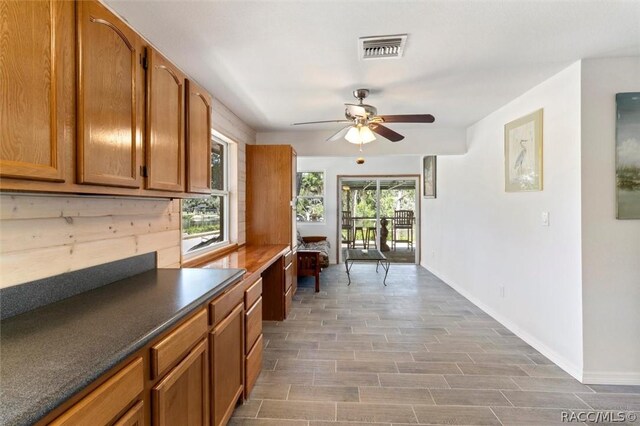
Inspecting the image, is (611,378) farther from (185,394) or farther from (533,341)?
(185,394)

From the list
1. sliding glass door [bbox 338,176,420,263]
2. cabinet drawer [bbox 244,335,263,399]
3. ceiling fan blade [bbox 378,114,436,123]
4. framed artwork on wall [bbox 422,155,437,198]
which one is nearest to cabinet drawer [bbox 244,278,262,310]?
cabinet drawer [bbox 244,335,263,399]

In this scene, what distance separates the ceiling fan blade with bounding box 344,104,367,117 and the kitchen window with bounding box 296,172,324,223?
430 centimetres

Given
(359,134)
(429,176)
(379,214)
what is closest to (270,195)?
(359,134)

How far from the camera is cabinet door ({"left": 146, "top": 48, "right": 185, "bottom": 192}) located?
1575mm

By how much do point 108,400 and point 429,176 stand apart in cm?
604

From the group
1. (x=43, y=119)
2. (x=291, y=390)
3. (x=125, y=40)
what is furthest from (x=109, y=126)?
(x=291, y=390)

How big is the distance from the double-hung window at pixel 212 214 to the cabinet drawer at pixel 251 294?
2.57 ft

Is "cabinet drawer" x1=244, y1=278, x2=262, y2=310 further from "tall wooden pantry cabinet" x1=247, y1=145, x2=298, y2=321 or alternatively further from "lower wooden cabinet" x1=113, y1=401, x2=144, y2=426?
"tall wooden pantry cabinet" x1=247, y1=145, x2=298, y2=321

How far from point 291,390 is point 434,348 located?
4.57ft

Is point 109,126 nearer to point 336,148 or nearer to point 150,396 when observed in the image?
point 150,396

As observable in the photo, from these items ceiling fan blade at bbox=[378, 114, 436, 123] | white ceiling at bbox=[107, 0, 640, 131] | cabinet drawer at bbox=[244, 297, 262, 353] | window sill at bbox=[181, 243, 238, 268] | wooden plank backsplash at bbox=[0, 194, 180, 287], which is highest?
white ceiling at bbox=[107, 0, 640, 131]

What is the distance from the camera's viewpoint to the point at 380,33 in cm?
194

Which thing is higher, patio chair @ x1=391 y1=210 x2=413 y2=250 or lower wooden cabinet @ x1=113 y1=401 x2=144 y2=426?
patio chair @ x1=391 y1=210 x2=413 y2=250

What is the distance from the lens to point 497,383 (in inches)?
89.7
